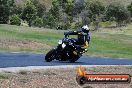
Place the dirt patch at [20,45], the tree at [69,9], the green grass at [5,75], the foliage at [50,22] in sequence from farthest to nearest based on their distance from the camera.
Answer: the tree at [69,9], the foliage at [50,22], the dirt patch at [20,45], the green grass at [5,75]

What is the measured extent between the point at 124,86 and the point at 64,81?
2.22m

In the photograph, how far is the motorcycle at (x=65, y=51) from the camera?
929 inches

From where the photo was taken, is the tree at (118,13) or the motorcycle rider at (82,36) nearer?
the motorcycle rider at (82,36)

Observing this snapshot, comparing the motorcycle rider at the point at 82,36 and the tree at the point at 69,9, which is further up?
the motorcycle rider at the point at 82,36

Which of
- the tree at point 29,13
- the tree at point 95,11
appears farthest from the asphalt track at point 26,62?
the tree at point 95,11

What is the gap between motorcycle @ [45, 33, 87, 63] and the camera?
77.4 feet

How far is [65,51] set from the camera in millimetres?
23969

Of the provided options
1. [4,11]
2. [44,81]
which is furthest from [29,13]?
[44,81]

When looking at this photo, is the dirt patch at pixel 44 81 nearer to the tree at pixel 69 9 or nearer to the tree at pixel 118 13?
the tree at pixel 118 13

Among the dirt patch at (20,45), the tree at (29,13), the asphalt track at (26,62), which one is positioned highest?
the asphalt track at (26,62)

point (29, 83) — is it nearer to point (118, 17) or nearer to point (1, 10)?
point (1, 10)

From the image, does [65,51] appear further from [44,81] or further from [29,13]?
[29,13]

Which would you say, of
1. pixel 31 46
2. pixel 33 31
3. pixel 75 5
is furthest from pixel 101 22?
pixel 31 46

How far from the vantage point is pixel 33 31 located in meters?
54.4
